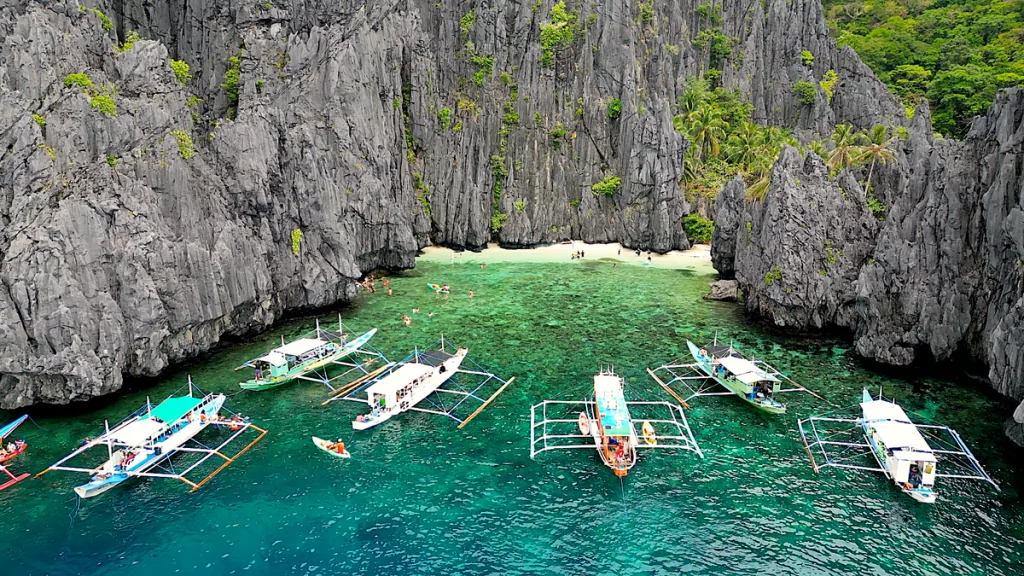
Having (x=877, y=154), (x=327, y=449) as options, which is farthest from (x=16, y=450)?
(x=877, y=154)

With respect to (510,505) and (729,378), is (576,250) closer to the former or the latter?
(729,378)

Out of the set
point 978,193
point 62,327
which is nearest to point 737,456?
point 978,193

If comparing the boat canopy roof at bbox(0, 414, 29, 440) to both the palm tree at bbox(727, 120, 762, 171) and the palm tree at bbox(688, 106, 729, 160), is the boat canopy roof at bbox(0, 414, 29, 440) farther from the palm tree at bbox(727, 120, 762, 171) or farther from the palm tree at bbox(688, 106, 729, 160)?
the palm tree at bbox(688, 106, 729, 160)

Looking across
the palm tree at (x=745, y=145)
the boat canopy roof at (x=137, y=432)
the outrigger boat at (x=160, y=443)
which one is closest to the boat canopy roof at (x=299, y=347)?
the outrigger boat at (x=160, y=443)

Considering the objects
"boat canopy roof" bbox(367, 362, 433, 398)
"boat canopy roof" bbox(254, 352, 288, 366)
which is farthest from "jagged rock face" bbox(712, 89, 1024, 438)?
"boat canopy roof" bbox(254, 352, 288, 366)

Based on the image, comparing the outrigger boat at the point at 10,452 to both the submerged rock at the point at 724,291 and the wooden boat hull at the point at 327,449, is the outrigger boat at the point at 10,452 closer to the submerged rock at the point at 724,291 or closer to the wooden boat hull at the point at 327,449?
the wooden boat hull at the point at 327,449
